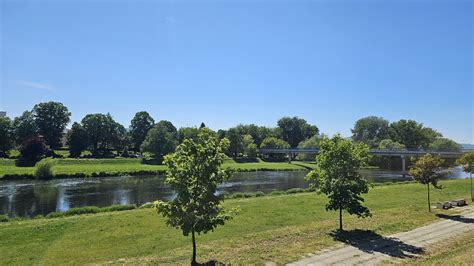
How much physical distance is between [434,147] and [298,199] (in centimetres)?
9439

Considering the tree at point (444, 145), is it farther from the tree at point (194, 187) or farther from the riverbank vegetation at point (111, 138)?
the tree at point (194, 187)

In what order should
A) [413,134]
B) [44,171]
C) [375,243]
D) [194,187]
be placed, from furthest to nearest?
[413,134]
[44,171]
[375,243]
[194,187]

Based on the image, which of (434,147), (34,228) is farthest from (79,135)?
(434,147)

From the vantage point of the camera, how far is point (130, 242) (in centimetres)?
1672

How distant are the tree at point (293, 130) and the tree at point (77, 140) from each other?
84.3m

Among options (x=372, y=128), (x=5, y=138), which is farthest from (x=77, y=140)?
(x=372, y=128)

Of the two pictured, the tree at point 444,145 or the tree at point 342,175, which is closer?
the tree at point 342,175

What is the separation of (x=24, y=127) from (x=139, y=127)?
31.3 meters

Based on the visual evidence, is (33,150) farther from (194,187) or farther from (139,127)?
(194,187)

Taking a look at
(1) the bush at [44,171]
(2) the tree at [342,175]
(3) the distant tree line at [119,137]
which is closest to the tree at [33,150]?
(3) the distant tree line at [119,137]

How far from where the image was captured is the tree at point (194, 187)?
1223 cm

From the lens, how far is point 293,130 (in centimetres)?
15212

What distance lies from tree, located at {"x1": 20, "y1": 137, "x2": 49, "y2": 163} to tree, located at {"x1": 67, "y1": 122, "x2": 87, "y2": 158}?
1739 centimetres

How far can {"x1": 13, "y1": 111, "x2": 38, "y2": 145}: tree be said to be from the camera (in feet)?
285
